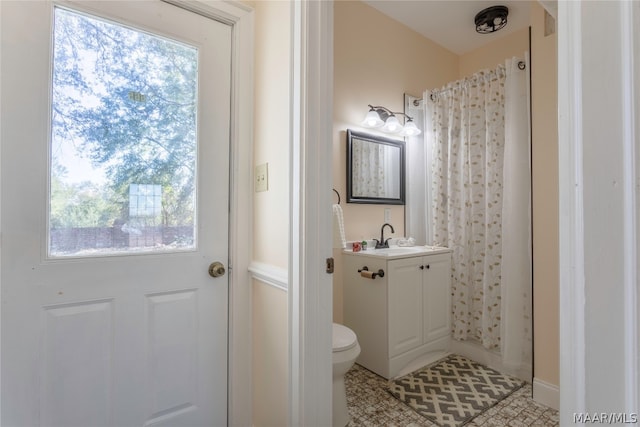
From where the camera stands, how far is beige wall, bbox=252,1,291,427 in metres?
1.22

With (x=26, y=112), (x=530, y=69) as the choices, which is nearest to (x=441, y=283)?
(x=530, y=69)

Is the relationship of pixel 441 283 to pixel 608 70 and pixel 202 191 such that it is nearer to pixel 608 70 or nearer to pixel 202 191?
pixel 202 191

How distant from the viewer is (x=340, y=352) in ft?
5.09

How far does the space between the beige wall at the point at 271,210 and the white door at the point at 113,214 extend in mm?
160

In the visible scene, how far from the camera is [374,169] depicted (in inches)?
100.0

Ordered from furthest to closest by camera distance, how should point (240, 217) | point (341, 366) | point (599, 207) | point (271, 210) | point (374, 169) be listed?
point (374, 169) → point (341, 366) → point (240, 217) → point (271, 210) → point (599, 207)

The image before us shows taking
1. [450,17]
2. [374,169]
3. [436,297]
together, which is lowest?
[436,297]

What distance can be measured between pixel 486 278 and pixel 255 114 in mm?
2082

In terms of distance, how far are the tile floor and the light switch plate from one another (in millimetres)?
1381

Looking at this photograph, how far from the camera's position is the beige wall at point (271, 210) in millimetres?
1217

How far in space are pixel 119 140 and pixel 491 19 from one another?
2919mm

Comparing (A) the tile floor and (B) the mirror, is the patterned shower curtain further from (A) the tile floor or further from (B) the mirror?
(A) the tile floor

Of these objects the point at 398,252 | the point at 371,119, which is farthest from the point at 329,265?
the point at 371,119

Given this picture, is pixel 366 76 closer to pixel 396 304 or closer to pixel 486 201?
pixel 486 201
